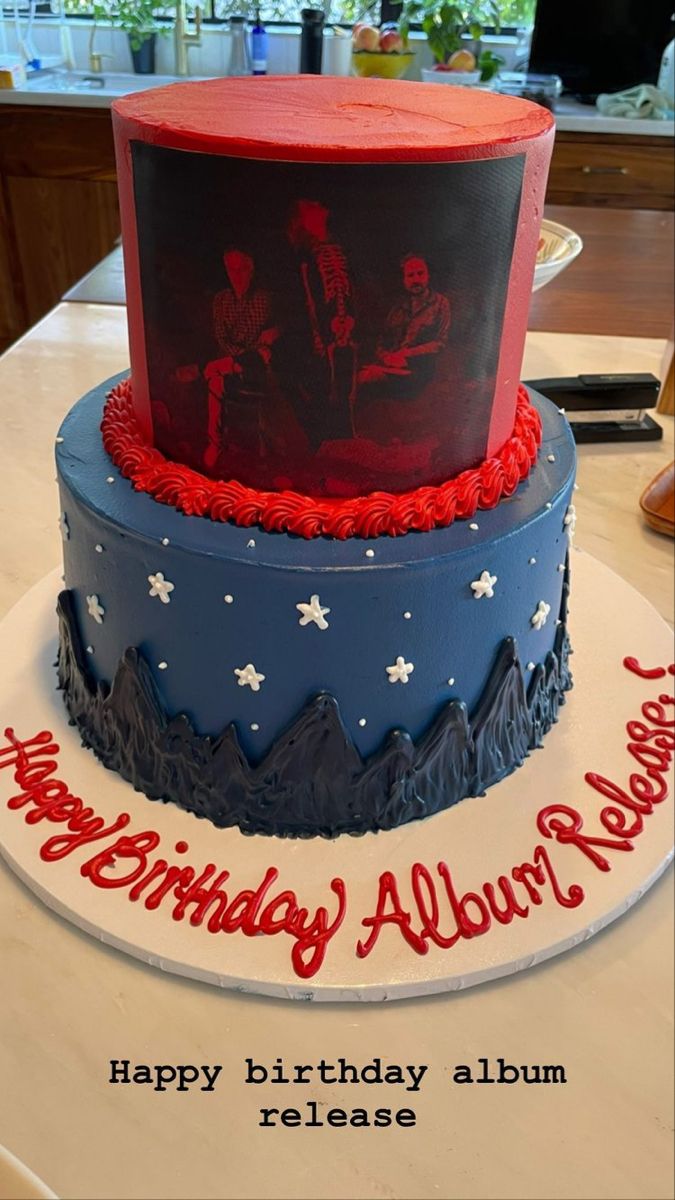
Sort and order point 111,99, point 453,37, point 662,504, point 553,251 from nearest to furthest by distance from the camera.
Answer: point 662,504 → point 553,251 → point 111,99 → point 453,37

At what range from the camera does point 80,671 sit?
3.61 feet

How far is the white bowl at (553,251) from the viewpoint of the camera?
6.31 ft

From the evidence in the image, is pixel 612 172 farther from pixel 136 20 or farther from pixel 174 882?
pixel 174 882

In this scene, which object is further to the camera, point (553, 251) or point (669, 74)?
point (669, 74)

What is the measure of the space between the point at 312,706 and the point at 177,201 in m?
0.49

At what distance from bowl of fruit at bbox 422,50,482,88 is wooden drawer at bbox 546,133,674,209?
16.6 inches

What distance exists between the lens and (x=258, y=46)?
3.64 meters

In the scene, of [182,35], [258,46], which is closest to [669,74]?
[258,46]

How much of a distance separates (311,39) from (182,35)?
50 centimetres

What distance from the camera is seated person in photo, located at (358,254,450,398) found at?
2.72 ft

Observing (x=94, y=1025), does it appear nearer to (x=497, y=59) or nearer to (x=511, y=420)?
(x=511, y=420)

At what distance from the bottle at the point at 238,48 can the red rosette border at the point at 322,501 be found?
3.25m

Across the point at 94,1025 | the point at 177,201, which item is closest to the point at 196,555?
the point at 177,201
